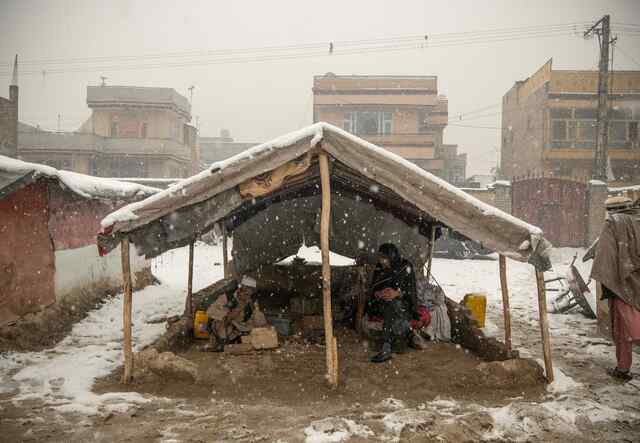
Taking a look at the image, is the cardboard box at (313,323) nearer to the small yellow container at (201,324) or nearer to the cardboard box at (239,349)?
the cardboard box at (239,349)

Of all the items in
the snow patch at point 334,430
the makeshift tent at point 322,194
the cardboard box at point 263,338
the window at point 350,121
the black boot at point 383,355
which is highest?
the window at point 350,121

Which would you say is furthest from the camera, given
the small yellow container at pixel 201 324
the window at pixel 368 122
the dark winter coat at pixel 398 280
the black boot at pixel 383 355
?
the window at pixel 368 122

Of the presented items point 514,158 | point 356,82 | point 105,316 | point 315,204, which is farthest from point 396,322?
point 514,158

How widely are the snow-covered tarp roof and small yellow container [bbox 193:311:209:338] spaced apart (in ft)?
9.55

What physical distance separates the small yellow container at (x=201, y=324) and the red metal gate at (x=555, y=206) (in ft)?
52.4

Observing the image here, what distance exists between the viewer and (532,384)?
4.78 metres

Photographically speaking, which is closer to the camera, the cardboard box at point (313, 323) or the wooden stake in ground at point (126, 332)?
the wooden stake in ground at point (126, 332)

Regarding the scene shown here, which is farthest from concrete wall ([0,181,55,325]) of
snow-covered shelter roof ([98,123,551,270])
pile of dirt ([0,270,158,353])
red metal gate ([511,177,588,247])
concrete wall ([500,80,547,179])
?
concrete wall ([500,80,547,179])

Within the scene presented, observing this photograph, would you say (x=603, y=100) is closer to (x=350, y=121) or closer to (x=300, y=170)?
(x=350, y=121)

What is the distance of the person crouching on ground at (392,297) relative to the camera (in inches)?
228

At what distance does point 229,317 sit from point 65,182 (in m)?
3.51

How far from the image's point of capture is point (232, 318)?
6.14 meters

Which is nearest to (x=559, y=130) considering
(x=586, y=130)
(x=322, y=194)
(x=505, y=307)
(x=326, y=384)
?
(x=586, y=130)

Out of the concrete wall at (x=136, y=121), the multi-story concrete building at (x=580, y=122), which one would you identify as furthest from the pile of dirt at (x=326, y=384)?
the concrete wall at (x=136, y=121)
